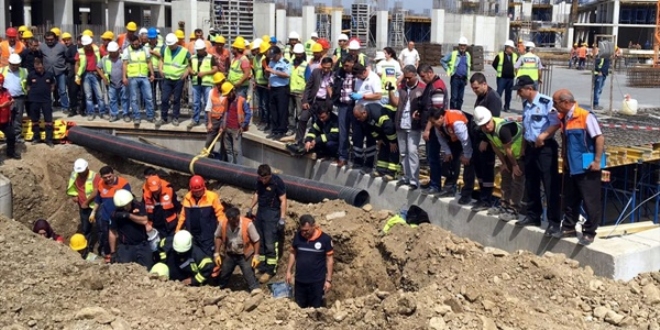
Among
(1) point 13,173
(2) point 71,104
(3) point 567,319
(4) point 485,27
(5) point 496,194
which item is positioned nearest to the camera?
(3) point 567,319

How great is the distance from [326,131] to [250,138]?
236cm

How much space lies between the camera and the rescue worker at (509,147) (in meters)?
8.55

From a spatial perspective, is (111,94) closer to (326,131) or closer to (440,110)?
(326,131)

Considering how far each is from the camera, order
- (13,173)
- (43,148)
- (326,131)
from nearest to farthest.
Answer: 1. (326,131)
2. (13,173)
3. (43,148)

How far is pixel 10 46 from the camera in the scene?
15.2 m

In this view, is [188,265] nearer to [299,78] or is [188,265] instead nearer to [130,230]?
[130,230]

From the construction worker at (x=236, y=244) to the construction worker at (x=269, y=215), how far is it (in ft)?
2.14

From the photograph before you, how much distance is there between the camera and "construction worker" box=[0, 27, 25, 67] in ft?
48.8

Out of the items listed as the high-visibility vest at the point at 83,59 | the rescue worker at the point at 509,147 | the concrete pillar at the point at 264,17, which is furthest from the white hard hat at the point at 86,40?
the concrete pillar at the point at 264,17

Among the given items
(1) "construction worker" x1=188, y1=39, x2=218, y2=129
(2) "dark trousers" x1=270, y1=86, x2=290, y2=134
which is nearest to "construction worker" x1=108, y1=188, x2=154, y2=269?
(2) "dark trousers" x1=270, y1=86, x2=290, y2=134

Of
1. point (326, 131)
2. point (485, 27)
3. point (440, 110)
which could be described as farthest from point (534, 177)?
point (485, 27)

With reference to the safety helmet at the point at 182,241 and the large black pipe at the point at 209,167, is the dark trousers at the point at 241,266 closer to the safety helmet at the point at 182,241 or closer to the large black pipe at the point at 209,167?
the safety helmet at the point at 182,241

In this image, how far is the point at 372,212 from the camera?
1051 cm

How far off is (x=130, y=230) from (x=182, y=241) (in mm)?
1108
